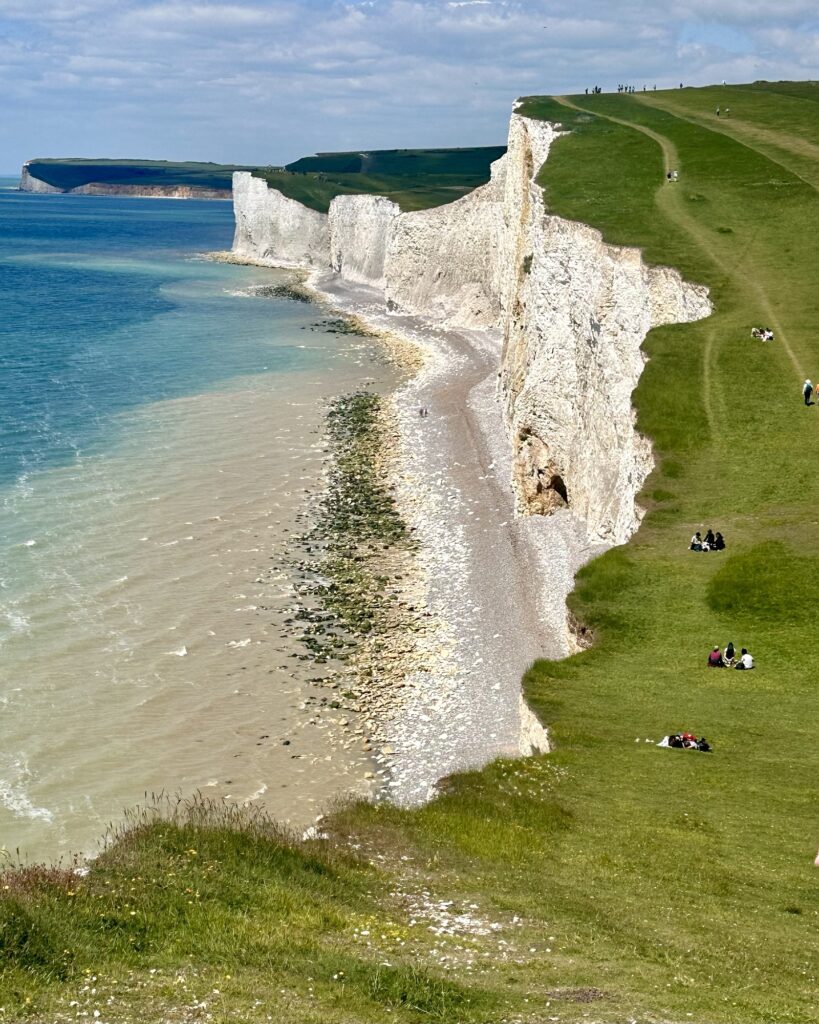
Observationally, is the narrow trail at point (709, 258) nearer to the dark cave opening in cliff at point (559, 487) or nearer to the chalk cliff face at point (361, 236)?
the dark cave opening in cliff at point (559, 487)

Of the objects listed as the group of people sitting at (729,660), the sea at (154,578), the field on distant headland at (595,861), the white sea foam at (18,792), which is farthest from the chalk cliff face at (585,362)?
the white sea foam at (18,792)

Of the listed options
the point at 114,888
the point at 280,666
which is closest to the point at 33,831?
the point at 280,666

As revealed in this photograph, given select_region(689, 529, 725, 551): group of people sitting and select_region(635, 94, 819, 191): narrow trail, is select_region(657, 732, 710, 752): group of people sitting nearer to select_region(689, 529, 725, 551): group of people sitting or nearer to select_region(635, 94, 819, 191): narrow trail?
select_region(689, 529, 725, 551): group of people sitting

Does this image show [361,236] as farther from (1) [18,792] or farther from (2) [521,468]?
(1) [18,792]

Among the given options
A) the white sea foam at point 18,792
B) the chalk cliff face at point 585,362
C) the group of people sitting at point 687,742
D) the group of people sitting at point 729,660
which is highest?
→ the chalk cliff face at point 585,362

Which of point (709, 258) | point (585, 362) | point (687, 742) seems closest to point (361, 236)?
point (709, 258)
